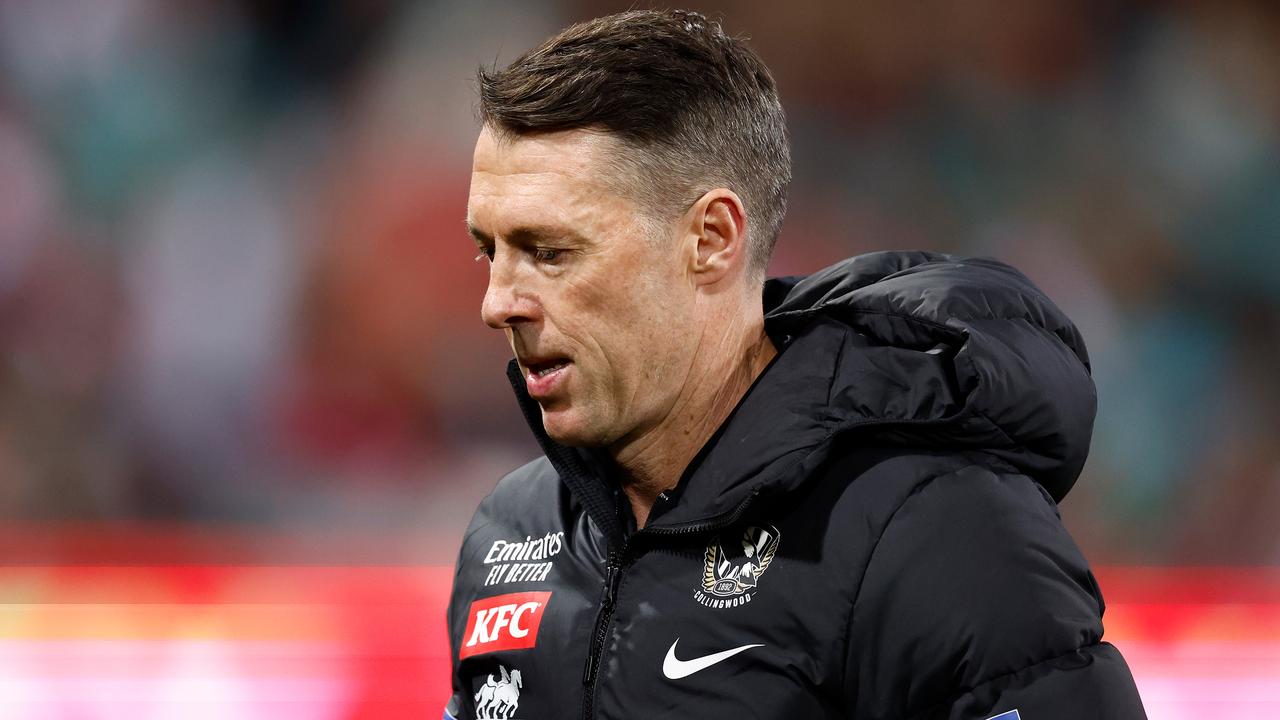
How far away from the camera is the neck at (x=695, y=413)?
1.29m

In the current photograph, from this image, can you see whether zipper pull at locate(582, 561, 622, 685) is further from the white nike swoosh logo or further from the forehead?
the forehead

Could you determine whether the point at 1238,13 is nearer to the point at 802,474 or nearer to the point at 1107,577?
the point at 1107,577

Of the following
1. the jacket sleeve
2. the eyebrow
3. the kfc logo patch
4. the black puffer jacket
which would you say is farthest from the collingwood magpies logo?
the eyebrow

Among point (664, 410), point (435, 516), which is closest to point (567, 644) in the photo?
point (664, 410)

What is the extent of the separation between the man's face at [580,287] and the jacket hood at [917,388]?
103 millimetres

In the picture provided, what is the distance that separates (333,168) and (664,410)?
381cm

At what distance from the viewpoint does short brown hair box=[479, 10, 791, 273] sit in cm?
119

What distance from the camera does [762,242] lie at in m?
1.31

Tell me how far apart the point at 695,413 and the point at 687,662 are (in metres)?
0.27

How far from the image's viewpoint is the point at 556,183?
1.19 meters

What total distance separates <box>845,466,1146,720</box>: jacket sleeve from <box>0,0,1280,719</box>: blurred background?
3.21 meters

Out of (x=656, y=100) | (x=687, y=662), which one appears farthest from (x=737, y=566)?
(x=656, y=100)

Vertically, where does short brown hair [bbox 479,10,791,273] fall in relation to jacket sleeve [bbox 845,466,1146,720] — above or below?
above

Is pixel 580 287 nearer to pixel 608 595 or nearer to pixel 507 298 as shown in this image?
pixel 507 298
